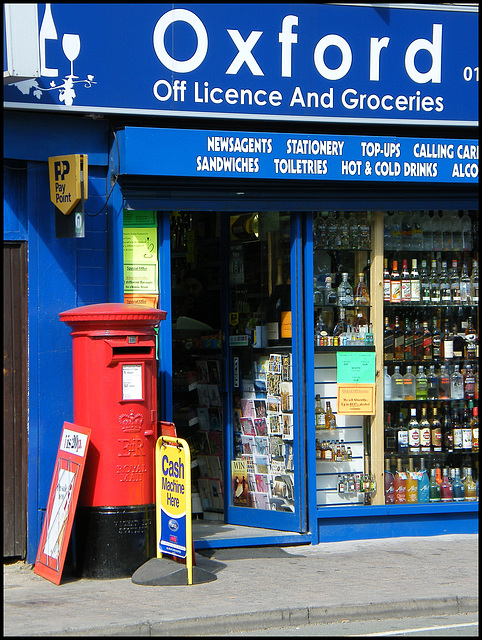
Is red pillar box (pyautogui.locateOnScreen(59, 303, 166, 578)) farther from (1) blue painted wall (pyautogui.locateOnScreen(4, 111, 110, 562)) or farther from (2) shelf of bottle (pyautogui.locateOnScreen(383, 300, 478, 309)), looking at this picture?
(2) shelf of bottle (pyautogui.locateOnScreen(383, 300, 478, 309))

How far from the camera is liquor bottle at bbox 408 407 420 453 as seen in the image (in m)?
10.4

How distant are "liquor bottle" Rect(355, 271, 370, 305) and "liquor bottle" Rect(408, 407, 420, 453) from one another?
126 centimetres

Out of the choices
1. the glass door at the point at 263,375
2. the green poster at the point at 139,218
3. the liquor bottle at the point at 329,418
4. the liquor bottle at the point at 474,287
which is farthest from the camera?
the liquor bottle at the point at 474,287

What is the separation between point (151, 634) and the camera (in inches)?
266

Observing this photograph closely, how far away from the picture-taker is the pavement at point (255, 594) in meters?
6.90

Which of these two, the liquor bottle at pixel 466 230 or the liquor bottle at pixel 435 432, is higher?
the liquor bottle at pixel 466 230

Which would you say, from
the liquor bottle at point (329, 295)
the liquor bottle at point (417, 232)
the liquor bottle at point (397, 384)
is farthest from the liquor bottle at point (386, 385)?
the liquor bottle at point (417, 232)

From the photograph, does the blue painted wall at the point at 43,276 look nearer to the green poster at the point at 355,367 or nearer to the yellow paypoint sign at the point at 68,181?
the yellow paypoint sign at the point at 68,181

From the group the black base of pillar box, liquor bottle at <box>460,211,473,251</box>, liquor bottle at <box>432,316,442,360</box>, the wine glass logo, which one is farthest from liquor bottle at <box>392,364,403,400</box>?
→ the wine glass logo

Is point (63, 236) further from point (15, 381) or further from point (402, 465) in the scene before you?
point (402, 465)

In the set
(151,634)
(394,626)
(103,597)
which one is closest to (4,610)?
(103,597)

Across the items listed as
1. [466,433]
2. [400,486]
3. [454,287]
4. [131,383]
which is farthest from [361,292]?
[131,383]

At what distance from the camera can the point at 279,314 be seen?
10078mm

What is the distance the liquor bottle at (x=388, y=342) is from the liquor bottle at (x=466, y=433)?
1.09 meters
